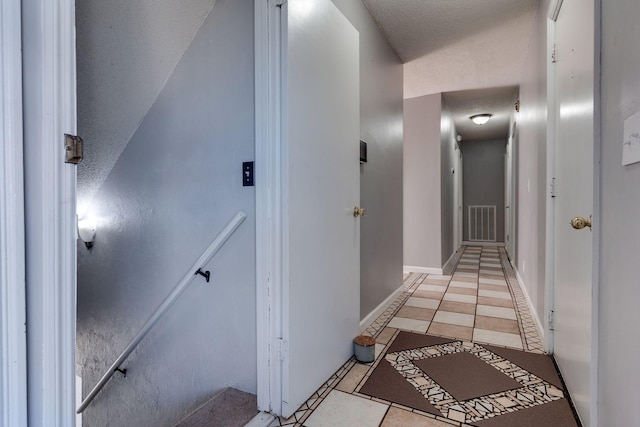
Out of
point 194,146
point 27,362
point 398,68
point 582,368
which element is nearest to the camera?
point 27,362

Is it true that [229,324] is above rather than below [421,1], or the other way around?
below

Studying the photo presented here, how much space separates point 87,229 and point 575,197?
302cm

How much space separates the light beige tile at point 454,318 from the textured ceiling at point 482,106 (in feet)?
9.85

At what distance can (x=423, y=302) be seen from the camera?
10.1ft

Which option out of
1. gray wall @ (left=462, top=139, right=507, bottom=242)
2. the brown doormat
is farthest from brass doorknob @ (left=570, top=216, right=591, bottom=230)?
gray wall @ (left=462, top=139, right=507, bottom=242)

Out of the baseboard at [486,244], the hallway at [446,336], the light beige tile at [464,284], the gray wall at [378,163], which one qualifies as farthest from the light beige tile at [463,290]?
the baseboard at [486,244]

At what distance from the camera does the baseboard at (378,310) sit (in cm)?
242

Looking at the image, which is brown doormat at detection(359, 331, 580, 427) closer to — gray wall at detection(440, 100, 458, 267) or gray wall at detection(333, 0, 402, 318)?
gray wall at detection(333, 0, 402, 318)

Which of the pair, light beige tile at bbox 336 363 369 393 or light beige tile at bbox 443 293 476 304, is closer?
light beige tile at bbox 336 363 369 393

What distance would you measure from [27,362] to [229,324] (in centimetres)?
93

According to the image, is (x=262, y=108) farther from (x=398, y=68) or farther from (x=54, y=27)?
(x=398, y=68)

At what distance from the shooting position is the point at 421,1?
7.85ft

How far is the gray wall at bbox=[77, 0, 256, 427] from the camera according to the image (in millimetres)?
1549

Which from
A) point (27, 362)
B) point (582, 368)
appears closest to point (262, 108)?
point (27, 362)
